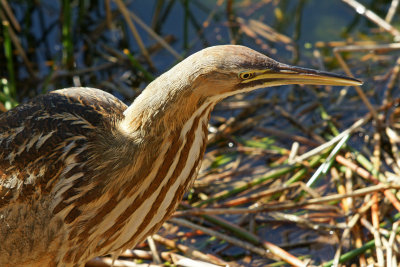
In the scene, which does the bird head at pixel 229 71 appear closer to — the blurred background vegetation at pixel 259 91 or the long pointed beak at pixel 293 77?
the long pointed beak at pixel 293 77

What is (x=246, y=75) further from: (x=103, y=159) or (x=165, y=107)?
(x=103, y=159)

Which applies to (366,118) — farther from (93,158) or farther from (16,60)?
(16,60)

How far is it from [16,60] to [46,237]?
2145 millimetres

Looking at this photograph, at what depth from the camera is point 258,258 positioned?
8.91 feet

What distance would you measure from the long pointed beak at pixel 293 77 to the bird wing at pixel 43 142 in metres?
0.56

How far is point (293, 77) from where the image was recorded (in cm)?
195

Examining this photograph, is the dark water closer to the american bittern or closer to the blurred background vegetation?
the blurred background vegetation

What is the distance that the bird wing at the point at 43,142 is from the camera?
2.00 meters

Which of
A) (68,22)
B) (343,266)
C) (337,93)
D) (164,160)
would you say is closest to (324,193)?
(343,266)

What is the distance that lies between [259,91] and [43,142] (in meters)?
1.94

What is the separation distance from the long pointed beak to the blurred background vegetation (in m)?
0.92

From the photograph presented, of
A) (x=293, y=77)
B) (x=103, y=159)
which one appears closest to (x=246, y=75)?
(x=293, y=77)

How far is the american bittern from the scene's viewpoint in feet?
6.18

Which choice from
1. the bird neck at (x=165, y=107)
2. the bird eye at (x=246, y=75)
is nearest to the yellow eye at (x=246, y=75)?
the bird eye at (x=246, y=75)
